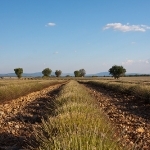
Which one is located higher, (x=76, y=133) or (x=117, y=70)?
(x=117, y=70)

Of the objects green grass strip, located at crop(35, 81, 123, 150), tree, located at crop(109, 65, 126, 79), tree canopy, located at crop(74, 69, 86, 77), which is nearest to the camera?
green grass strip, located at crop(35, 81, 123, 150)

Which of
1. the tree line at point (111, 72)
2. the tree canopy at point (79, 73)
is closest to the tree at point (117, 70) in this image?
the tree line at point (111, 72)

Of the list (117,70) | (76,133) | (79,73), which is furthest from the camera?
(79,73)

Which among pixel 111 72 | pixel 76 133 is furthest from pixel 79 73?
pixel 76 133

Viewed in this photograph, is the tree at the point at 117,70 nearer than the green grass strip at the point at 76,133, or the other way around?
the green grass strip at the point at 76,133

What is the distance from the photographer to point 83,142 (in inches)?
164

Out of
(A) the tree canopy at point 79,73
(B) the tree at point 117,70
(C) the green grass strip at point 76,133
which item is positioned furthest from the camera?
(A) the tree canopy at point 79,73

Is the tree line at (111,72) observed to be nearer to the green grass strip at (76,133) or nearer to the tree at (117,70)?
the tree at (117,70)

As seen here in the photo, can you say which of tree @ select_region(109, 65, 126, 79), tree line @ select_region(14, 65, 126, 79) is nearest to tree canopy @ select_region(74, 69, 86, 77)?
tree line @ select_region(14, 65, 126, 79)

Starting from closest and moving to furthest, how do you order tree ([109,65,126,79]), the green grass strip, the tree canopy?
the green grass strip → tree ([109,65,126,79]) → the tree canopy

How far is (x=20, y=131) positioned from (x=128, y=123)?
345 cm

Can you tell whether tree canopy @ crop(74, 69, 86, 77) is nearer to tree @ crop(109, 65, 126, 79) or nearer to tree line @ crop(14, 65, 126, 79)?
tree line @ crop(14, 65, 126, 79)

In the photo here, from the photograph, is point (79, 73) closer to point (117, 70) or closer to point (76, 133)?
point (117, 70)

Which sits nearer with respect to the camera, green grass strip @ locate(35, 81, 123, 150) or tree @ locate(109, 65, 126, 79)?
green grass strip @ locate(35, 81, 123, 150)
